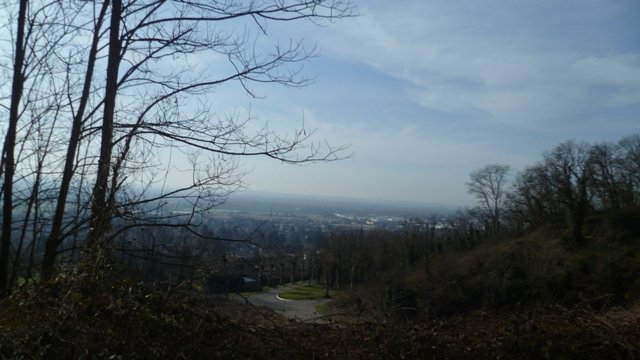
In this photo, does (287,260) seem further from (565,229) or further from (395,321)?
(565,229)

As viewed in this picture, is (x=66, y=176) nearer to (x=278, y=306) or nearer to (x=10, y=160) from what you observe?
(x=10, y=160)

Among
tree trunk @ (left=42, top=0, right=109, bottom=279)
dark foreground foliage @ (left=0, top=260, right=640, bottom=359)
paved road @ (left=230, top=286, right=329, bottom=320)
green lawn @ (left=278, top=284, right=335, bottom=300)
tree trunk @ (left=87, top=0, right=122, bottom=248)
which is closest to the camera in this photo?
dark foreground foliage @ (left=0, top=260, right=640, bottom=359)

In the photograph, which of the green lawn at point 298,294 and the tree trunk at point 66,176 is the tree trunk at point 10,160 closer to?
the tree trunk at point 66,176

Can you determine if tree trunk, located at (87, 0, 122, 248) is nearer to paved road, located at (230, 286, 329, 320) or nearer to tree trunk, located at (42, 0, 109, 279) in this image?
tree trunk, located at (42, 0, 109, 279)

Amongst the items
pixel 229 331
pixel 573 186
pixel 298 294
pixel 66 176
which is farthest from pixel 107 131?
pixel 573 186

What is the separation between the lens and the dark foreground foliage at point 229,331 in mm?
2908

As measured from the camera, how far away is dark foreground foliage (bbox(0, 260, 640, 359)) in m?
2.91

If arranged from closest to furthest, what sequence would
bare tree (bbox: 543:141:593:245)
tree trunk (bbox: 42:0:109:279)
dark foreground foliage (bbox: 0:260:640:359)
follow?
dark foreground foliage (bbox: 0:260:640:359), tree trunk (bbox: 42:0:109:279), bare tree (bbox: 543:141:593:245)

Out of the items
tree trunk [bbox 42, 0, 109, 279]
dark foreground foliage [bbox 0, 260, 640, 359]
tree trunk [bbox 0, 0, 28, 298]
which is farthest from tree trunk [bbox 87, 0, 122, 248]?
dark foreground foliage [bbox 0, 260, 640, 359]

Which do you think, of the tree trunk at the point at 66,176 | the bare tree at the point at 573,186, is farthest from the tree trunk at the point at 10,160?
the bare tree at the point at 573,186

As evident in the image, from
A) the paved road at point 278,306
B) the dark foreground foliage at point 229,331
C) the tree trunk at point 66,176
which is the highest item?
the tree trunk at point 66,176

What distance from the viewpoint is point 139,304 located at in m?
3.19

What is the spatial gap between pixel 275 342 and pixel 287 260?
160 centimetres

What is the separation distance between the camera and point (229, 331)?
3404 millimetres
